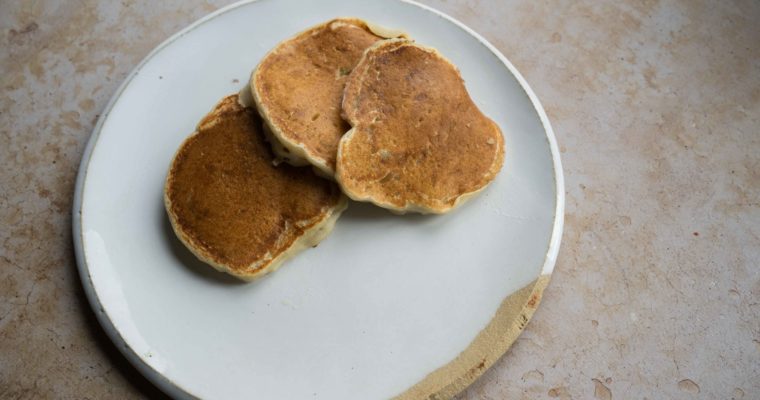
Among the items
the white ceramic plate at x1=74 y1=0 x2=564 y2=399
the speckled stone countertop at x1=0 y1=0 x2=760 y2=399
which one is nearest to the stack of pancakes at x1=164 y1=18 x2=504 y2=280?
the white ceramic plate at x1=74 y1=0 x2=564 y2=399

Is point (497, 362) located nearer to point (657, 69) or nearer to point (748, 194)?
point (748, 194)

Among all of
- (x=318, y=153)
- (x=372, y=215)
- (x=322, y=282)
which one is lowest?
(x=322, y=282)

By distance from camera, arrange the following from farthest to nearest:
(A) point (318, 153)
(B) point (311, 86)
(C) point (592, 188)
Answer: (C) point (592, 188)
(B) point (311, 86)
(A) point (318, 153)

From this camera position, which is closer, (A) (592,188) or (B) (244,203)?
(B) (244,203)

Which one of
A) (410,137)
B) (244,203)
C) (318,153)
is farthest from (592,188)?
(244,203)

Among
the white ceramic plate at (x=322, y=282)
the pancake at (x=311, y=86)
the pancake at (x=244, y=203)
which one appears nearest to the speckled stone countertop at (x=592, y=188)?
the white ceramic plate at (x=322, y=282)

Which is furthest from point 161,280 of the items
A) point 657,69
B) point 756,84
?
point 756,84

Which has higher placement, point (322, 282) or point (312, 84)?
point (312, 84)

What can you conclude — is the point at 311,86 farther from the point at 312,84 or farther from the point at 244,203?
the point at 244,203
